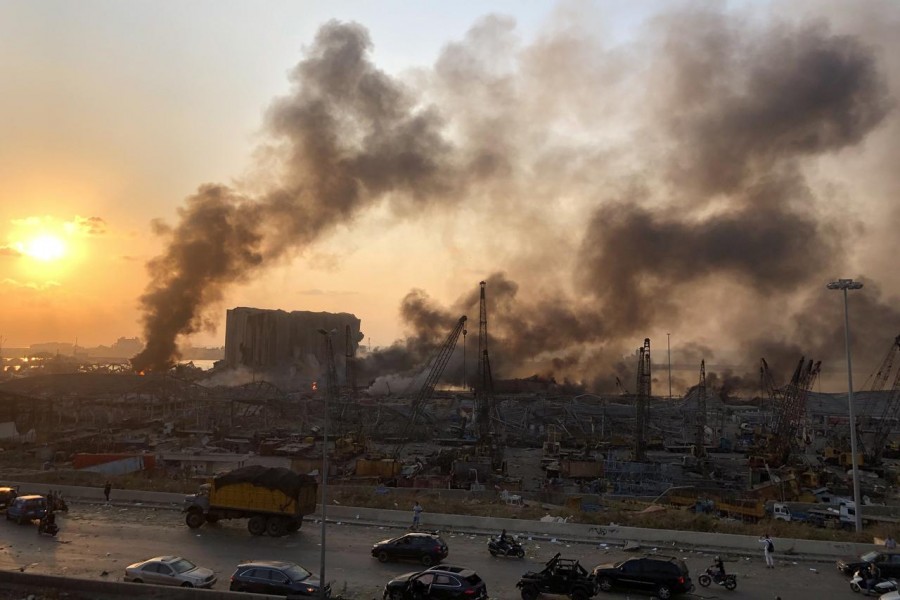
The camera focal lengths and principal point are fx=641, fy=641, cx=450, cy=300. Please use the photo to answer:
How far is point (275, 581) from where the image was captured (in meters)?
13.9

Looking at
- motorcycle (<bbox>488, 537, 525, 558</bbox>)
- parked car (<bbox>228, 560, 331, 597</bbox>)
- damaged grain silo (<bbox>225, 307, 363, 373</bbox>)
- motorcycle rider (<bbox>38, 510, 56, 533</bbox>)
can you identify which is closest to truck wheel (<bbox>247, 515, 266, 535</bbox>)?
motorcycle rider (<bbox>38, 510, 56, 533</bbox>)

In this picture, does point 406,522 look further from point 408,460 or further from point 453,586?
point 408,460

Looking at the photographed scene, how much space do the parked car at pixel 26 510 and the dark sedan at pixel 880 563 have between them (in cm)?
2431

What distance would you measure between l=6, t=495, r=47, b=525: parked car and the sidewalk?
3.78 metres

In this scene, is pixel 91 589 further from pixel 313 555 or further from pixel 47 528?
pixel 47 528

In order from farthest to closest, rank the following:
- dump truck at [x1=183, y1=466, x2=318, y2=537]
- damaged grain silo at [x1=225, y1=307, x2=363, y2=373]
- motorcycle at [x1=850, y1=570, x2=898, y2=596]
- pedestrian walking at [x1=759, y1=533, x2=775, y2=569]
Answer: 1. damaged grain silo at [x1=225, y1=307, x2=363, y2=373]
2. dump truck at [x1=183, y1=466, x2=318, y2=537]
3. pedestrian walking at [x1=759, y1=533, x2=775, y2=569]
4. motorcycle at [x1=850, y1=570, x2=898, y2=596]

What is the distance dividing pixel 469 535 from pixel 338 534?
13.9ft

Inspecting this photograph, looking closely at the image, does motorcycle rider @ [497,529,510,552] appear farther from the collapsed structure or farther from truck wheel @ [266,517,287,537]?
the collapsed structure

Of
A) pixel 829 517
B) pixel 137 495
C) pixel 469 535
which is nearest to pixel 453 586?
pixel 469 535

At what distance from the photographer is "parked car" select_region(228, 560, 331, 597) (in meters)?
13.8

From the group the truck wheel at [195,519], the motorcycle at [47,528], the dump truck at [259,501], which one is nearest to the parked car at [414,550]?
the dump truck at [259,501]

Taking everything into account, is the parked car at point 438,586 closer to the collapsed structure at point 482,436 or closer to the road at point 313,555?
the road at point 313,555

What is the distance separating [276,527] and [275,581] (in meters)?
6.98

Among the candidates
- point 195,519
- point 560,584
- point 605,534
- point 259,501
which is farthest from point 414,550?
point 195,519
